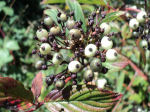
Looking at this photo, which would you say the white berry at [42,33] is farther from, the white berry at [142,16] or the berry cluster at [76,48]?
the white berry at [142,16]

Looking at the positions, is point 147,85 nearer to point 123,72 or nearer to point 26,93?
point 123,72

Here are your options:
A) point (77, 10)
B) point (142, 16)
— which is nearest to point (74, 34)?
point (77, 10)

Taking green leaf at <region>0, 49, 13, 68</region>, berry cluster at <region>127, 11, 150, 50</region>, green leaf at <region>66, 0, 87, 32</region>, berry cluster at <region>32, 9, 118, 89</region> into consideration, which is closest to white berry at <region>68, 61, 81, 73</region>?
berry cluster at <region>32, 9, 118, 89</region>

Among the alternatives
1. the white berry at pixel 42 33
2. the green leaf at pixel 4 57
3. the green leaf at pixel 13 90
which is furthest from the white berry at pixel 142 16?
the green leaf at pixel 4 57

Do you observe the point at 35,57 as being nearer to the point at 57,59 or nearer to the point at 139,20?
the point at 139,20

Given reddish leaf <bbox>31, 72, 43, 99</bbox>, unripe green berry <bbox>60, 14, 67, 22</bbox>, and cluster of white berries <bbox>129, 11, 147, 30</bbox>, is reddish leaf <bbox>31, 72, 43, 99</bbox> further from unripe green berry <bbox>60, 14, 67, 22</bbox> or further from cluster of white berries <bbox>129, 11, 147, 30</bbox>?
cluster of white berries <bbox>129, 11, 147, 30</bbox>

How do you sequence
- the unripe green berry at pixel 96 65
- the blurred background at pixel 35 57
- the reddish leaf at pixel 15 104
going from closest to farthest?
1. the unripe green berry at pixel 96 65
2. the reddish leaf at pixel 15 104
3. the blurred background at pixel 35 57
